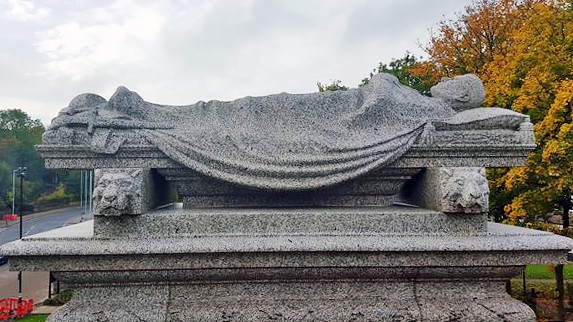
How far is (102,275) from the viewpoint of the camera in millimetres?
3602

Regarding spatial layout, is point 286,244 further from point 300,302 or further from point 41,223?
point 41,223

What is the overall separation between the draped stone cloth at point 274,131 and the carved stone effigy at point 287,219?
0.01 meters

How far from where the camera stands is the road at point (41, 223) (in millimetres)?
35125

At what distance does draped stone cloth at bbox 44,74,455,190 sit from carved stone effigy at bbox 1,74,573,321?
0.5 inches

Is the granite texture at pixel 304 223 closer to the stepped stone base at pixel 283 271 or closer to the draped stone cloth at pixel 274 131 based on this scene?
the stepped stone base at pixel 283 271

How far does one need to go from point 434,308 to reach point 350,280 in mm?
686

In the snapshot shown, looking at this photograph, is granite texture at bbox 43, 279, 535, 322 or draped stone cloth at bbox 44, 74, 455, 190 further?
draped stone cloth at bbox 44, 74, 455, 190

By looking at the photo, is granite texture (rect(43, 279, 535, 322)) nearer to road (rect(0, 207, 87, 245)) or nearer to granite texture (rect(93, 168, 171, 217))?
granite texture (rect(93, 168, 171, 217))

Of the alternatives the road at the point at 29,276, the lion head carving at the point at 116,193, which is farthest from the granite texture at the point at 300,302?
the road at the point at 29,276

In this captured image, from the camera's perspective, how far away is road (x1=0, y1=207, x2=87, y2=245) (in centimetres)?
3512

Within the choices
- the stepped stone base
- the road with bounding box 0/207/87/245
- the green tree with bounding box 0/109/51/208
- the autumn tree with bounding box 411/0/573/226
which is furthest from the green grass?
the green tree with bounding box 0/109/51/208

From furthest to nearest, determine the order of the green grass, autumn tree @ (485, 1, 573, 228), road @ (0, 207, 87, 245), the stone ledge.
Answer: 1. road @ (0, 207, 87, 245)
2. the green grass
3. autumn tree @ (485, 1, 573, 228)
4. the stone ledge

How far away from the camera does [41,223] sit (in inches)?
1641

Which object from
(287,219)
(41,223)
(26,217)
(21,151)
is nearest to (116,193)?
(287,219)
